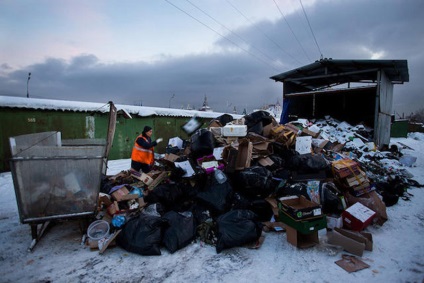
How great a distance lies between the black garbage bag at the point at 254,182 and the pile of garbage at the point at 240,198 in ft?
0.05

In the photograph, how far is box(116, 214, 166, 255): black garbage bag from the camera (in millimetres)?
2727

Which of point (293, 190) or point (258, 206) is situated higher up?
point (293, 190)

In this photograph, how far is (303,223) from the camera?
275cm

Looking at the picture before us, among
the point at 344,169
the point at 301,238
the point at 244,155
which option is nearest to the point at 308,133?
the point at 344,169

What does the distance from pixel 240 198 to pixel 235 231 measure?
797 millimetres

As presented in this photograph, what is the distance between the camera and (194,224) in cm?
315

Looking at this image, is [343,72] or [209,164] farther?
[343,72]

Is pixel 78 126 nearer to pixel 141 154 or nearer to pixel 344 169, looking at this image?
pixel 141 154

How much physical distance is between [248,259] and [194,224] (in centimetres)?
85

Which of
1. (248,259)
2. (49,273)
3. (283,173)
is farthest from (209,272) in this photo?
(283,173)

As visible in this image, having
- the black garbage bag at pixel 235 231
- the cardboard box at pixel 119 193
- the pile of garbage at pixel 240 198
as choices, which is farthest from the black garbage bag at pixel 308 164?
the cardboard box at pixel 119 193

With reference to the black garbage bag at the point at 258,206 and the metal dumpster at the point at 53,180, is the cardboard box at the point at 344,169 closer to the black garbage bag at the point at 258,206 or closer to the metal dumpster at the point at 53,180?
the black garbage bag at the point at 258,206

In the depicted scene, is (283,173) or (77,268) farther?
(283,173)

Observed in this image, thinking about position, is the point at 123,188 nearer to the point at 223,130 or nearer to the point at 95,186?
the point at 95,186
